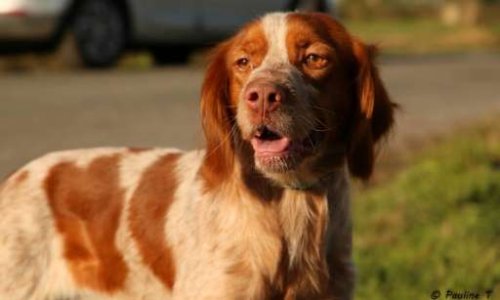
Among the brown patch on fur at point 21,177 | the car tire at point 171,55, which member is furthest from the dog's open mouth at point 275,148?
the car tire at point 171,55

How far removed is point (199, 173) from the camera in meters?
4.63

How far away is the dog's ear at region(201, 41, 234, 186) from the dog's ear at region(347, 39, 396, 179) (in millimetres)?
455

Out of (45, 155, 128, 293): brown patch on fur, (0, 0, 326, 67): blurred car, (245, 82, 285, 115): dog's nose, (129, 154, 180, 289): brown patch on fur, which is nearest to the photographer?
(245, 82, 285, 115): dog's nose

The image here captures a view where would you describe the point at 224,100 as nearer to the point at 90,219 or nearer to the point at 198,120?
the point at 90,219

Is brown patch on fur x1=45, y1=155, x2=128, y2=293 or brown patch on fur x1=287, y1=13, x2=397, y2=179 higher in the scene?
brown patch on fur x1=287, y1=13, x2=397, y2=179

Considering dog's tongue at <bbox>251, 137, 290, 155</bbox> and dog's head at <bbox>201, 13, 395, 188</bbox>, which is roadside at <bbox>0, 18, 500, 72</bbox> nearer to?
dog's head at <bbox>201, 13, 395, 188</bbox>

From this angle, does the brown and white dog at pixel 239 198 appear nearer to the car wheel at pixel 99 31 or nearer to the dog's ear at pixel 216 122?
the dog's ear at pixel 216 122

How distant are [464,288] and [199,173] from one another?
1.82 m

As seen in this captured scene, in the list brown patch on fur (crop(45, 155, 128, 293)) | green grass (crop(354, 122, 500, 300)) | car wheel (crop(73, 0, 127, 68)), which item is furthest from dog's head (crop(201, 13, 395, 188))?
car wheel (crop(73, 0, 127, 68))

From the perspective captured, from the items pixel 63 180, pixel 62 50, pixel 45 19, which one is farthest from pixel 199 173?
pixel 62 50

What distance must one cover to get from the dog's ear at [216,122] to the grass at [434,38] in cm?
1694

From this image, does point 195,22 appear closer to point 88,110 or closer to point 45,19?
point 45,19

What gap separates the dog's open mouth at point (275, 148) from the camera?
417 centimetres

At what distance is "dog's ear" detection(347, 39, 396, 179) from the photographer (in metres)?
4.49
